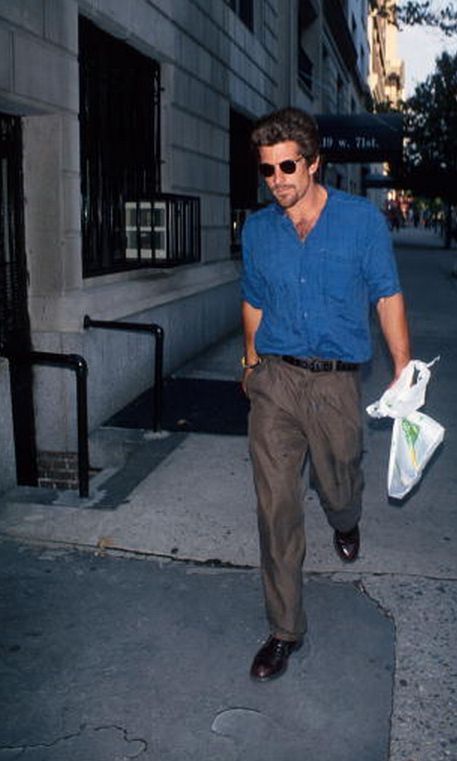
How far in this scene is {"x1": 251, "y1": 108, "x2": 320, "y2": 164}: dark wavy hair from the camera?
3.25 metres

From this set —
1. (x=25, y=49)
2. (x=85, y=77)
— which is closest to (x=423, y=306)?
(x=85, y=77)

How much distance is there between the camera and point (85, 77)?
23.6 feet

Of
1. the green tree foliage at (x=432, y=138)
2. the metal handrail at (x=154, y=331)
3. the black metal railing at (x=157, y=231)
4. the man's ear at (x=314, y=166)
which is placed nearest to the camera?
the man's ear at (x=314, y=166)

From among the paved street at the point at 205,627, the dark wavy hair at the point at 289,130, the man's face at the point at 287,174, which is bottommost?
the paved street at the point at 205,627

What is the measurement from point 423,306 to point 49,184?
10572 millimetres

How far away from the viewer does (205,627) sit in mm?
3836

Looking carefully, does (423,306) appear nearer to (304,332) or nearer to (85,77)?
(85,77)

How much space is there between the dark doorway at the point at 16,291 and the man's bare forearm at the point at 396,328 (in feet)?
10.5

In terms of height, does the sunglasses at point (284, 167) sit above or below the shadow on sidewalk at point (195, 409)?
above

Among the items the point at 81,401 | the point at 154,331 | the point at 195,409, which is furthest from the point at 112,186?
the point at 81,401

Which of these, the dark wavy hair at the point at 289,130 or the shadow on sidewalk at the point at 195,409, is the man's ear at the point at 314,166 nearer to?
the dark wavy hair at the point at 289,130

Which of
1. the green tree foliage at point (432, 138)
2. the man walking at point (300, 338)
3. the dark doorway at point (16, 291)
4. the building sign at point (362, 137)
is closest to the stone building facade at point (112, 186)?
the dark doorway at point (16, 291)

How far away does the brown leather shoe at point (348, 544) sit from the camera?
443cm

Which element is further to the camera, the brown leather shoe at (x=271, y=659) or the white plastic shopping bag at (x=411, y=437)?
the white plastic shopping bag at (x=411, y=437)
